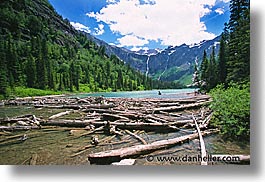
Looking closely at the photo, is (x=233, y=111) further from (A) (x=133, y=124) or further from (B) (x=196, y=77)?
(A) (x=133, y=124)

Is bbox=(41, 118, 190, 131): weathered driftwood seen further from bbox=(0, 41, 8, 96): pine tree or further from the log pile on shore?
bbox=(0, 41, 8, 96): pine tree

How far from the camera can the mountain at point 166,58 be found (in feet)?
11.2

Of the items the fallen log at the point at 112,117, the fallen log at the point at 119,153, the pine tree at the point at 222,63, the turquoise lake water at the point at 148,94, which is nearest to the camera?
the fallen log at the point at 119,153

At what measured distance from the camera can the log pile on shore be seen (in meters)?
2.92

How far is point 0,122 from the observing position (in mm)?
3500

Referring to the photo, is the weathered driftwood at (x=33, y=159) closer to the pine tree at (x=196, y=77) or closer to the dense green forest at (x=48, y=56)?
the dense green forest at (x=48, y=56)

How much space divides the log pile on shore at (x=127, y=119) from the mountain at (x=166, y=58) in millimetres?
526

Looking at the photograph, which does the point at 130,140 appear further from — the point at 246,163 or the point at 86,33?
the point at 86,33

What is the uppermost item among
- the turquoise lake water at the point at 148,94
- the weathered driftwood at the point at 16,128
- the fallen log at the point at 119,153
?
the turquoise lake water at the point at 148,94

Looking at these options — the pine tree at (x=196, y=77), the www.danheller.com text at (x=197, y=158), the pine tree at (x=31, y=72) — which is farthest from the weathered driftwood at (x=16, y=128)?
the pine tree at (x=196, y=77)

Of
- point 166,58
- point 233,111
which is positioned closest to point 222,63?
point 233,111

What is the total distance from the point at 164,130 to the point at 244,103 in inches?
45.4

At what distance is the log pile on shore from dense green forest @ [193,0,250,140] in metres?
0.21

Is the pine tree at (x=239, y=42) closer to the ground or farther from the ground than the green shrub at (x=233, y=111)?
farther from the ground
